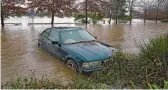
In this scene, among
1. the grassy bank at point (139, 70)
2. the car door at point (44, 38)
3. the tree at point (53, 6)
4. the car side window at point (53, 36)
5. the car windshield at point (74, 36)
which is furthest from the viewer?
the tree at point (53, 6)

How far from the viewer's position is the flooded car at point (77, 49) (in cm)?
690

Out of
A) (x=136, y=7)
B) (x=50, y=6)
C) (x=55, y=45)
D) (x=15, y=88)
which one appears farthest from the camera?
(x=136, y=7)

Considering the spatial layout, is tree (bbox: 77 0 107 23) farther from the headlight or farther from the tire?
the headlight

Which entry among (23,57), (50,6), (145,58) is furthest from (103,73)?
(50,6)

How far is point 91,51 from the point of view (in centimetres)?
736

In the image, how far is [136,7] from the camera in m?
43.2

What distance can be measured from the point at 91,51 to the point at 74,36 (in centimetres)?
159

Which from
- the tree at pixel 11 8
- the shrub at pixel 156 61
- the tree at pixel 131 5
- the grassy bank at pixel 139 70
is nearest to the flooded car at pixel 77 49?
the grassy bank at pixel 139 70

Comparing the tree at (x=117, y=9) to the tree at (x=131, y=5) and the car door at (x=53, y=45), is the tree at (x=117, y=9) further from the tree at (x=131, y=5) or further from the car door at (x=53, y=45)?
the car door at (x=53, y=45)

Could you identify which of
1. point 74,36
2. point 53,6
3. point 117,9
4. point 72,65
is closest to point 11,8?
point 53,6

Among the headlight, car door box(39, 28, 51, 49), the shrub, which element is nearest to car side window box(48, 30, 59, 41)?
car door box(39, 28, 51, 49)

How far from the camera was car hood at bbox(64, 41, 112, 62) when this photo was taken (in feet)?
22.9

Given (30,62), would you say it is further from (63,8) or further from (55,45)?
(63,8)

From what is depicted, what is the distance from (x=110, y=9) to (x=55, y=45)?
31.9 meters
